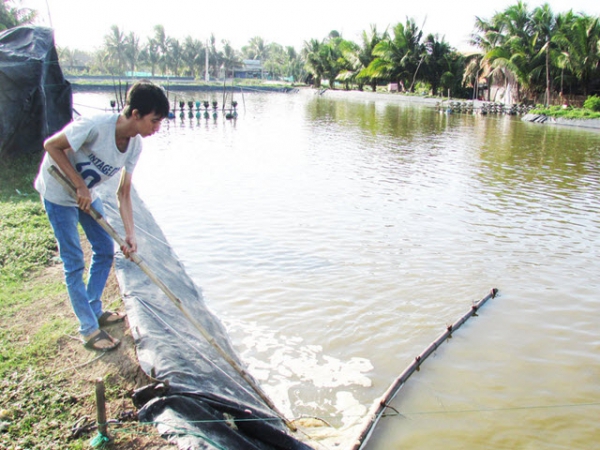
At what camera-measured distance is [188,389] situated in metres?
2.58

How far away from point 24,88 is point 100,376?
684 centimetres

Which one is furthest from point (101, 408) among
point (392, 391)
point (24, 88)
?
point (24, 88)

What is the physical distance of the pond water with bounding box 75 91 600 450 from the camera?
3762 millimetres

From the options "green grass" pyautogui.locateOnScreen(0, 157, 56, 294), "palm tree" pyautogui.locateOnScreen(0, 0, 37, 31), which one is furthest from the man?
"palm tree" pyautogui.locateOnScreen(0, 0, 37, 31)

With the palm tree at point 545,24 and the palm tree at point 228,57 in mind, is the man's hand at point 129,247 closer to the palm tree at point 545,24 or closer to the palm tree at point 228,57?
the palm tree at point 545,24

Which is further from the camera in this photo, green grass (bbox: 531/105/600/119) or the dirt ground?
green grass (bbox: 531/105/600/119)

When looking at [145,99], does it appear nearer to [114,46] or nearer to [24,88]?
[24,88]

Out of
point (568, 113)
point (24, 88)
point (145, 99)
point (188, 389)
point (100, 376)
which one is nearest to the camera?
point (188, 389)

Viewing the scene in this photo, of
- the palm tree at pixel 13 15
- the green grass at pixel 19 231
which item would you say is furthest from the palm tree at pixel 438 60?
the green grass at pixel 19 231

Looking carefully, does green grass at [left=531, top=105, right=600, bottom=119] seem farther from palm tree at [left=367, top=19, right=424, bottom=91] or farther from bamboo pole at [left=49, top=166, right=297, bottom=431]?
bamboo pole at [left=49, top=166, right=297, bottom=431]

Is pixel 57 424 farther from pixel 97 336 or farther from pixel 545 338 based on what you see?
pixel 545 338

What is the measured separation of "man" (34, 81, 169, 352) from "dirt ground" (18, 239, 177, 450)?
117 millimetres

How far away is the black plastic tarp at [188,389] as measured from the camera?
242 centimetres

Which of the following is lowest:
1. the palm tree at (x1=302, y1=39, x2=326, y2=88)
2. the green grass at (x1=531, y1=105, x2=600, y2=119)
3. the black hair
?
the black hair
